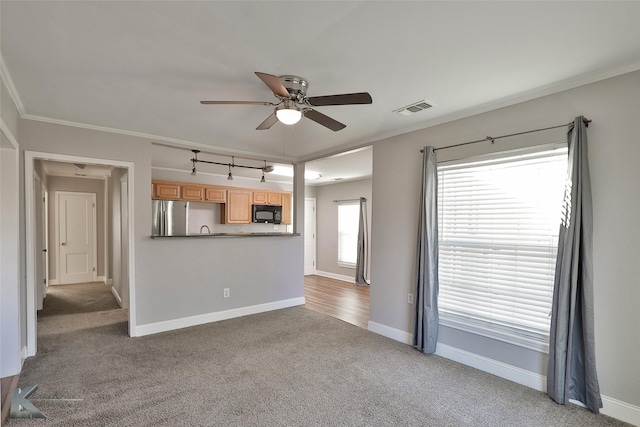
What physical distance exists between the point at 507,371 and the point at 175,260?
151 inches

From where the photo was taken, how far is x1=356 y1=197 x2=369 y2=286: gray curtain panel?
7117 mm

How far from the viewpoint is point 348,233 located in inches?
303

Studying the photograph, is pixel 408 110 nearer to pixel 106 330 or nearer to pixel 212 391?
pixel 212 391

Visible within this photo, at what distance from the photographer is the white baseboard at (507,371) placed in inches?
86.0

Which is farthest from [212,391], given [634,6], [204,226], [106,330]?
[204,226]

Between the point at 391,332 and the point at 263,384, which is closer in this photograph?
the point at 263,384

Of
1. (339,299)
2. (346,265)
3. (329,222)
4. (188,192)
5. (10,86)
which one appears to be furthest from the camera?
(329,222)

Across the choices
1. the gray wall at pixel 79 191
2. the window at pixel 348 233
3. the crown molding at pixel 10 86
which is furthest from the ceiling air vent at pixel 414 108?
the gray wall at pixel 79 191

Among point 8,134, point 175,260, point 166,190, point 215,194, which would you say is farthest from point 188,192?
point 8,134

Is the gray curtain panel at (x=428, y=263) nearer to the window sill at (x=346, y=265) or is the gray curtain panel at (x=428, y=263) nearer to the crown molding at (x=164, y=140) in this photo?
the crown molding at (x=164, y=140)

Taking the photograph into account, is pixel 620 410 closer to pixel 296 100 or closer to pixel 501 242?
pixel 501 242

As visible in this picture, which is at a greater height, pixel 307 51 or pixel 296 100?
pixel 307 51

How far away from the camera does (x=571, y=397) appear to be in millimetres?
2385

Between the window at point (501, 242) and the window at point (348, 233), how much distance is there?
4.22 meters
